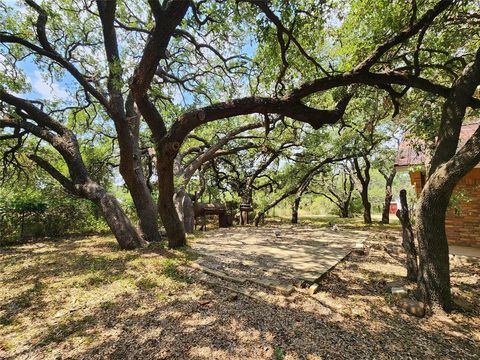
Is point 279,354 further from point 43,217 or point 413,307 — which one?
point 43,217

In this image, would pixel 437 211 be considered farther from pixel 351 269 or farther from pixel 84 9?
pixel 84 9

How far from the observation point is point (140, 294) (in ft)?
11.8

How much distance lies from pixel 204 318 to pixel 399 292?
296cm

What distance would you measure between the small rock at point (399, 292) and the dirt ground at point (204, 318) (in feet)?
0.53

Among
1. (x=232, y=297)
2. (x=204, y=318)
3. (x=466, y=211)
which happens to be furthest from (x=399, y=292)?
(x=466, y=211)

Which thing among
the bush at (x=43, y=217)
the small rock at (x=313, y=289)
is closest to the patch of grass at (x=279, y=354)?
the small rock at (x=313, y=289)

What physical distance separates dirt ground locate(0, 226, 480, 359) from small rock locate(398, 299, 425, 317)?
82 millimetres

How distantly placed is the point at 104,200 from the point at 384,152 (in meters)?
12.4

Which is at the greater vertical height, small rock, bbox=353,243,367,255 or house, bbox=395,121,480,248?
house, bbox=395,121,480,248

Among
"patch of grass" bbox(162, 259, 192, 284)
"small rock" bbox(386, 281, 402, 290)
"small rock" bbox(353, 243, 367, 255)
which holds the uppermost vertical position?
"small rock" bbox(353, 243, 367, 255)

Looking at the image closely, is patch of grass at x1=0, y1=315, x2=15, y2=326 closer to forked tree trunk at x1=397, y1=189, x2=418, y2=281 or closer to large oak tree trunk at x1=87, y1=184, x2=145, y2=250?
large oak tree trunk at x1=87, y1=184, x2=145, y2=250

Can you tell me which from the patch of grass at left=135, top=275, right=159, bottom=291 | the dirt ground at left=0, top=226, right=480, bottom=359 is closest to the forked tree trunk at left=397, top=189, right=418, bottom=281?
the dirt ground at left=0, top=226, right=480, bottom=359

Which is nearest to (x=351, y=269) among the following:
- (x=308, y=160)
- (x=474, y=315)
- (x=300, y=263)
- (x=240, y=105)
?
(x=300, y=263)

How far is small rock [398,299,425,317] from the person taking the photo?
321cm
